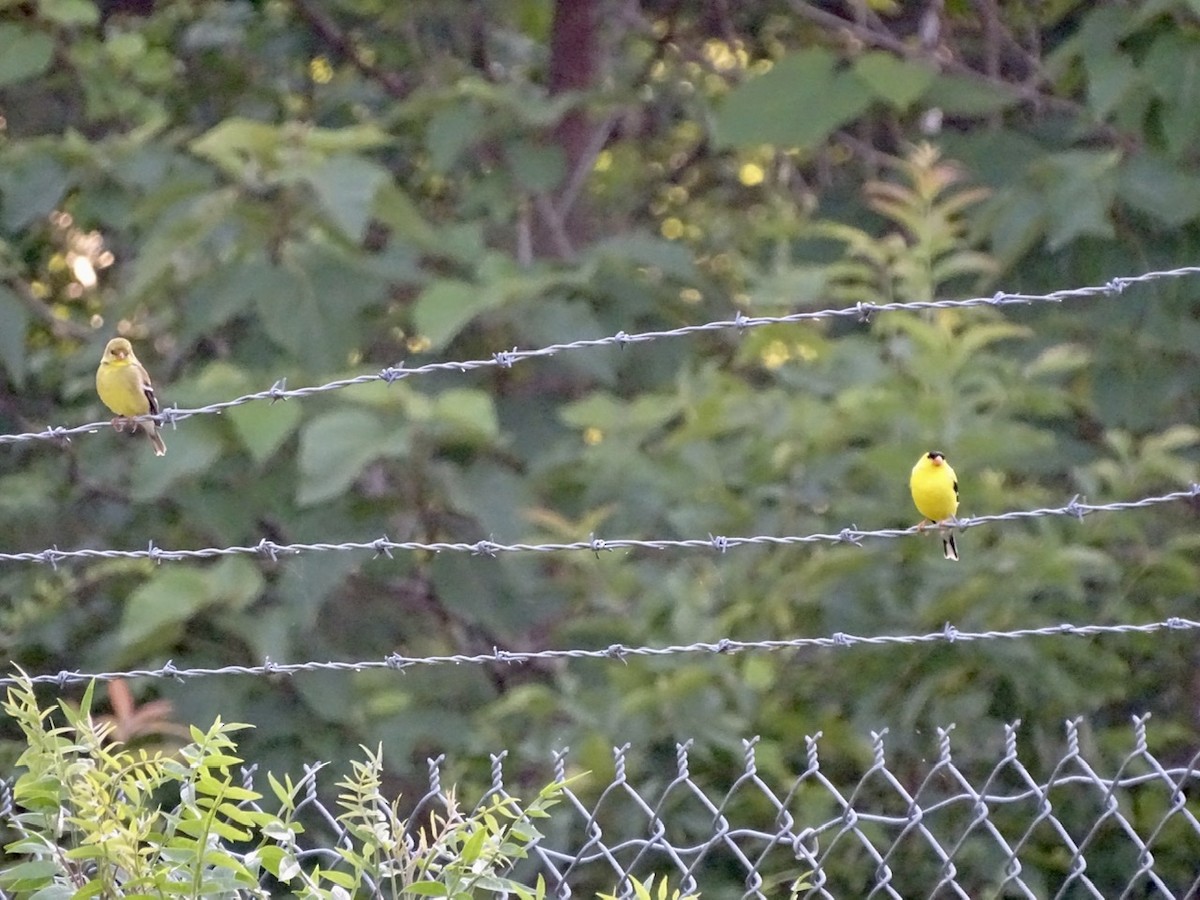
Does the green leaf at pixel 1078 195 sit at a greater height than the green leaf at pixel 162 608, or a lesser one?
greater

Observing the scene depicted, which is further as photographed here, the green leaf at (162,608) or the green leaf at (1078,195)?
the green leaf at (1078,195)

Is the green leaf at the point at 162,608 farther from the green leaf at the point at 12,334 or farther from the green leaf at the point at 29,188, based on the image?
the green leaf at the point at 29,188

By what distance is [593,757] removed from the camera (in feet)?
15.0

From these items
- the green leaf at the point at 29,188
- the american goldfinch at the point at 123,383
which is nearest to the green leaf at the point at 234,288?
the american goldfinch at the point at 123,383

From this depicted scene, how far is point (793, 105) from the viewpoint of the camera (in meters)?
5.97

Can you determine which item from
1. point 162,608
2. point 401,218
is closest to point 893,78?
point 401,218

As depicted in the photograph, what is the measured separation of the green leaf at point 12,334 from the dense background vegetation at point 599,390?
0.04 ft

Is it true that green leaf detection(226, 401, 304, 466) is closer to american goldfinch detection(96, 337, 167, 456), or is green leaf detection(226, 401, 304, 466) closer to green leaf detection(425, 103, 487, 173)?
american goldfinch detection(96, 337, 167, 456)

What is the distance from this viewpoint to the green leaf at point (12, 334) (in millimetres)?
5812

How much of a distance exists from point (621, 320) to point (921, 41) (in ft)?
5.66

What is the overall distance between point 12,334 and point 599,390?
2134 millimetres

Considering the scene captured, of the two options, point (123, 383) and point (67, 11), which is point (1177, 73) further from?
point (67, 11)

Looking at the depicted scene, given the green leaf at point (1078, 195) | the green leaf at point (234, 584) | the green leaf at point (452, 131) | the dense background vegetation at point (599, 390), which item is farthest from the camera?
the green leaf at point (452, 131)

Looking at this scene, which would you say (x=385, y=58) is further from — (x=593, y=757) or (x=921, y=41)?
(x=593, y=757)
